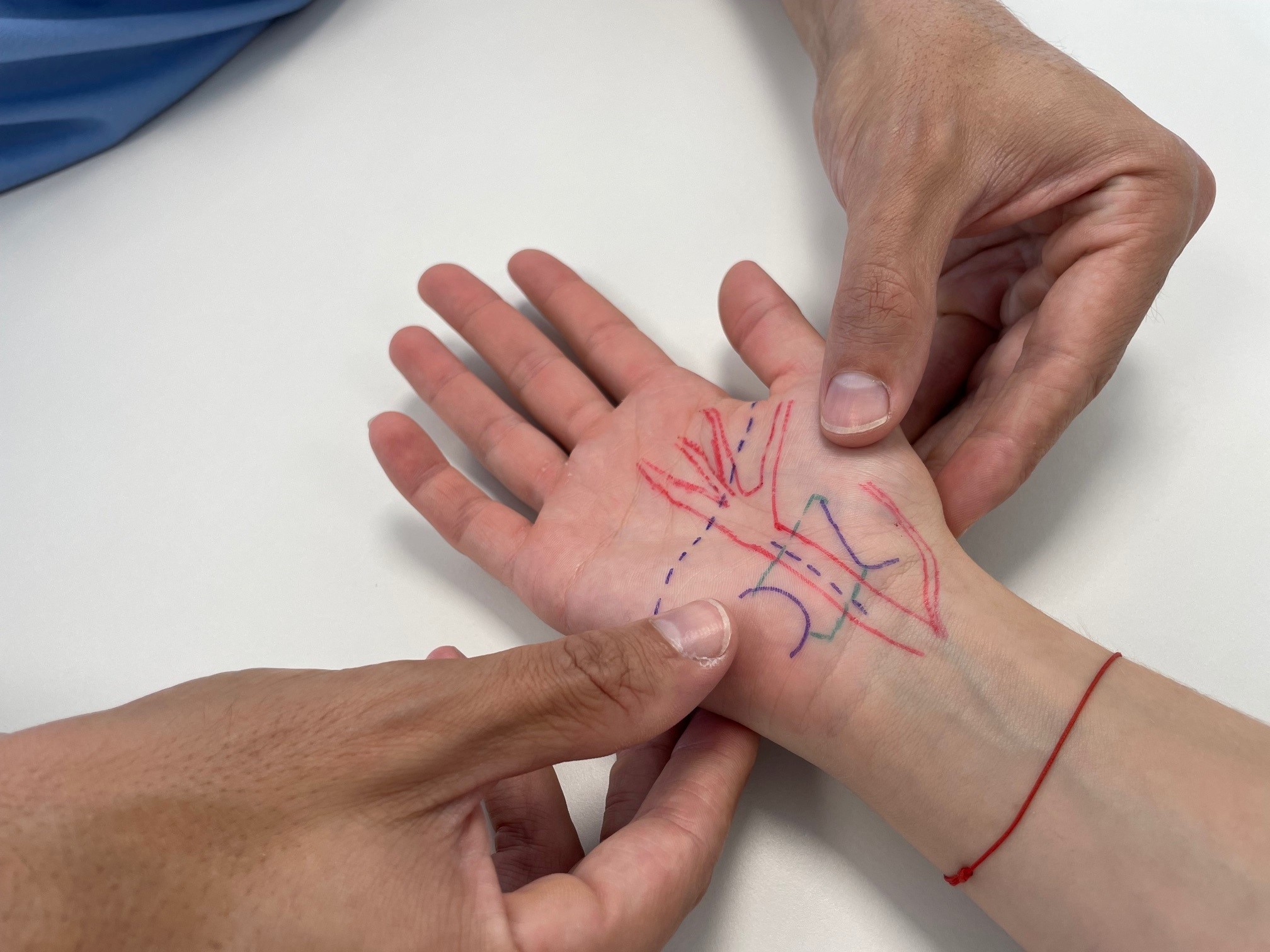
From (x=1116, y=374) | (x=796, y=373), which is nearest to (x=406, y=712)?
(x=796, y=373)

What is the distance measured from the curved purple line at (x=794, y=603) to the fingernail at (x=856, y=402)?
0.29 metres

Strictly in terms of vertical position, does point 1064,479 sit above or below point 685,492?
below

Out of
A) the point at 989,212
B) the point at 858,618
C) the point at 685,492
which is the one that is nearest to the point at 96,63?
the point at 685,492

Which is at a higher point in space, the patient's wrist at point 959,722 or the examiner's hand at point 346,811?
the examiner's hand at point 346,811

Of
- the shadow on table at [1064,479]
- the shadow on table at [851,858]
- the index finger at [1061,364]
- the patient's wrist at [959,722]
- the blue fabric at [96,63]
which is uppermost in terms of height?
the blue fabric at [96,63]

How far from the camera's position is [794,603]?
58.0 inches

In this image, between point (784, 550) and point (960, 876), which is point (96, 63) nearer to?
point (784, 550)

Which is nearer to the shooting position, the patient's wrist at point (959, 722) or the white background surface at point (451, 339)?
the patient's wrist at point (959, 722)

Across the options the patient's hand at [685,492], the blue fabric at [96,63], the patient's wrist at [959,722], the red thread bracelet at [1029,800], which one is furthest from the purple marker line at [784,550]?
the blue fabric at [96,63]

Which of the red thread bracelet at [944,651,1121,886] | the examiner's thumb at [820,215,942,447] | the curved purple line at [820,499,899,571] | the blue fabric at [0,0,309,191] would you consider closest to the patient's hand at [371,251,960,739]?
the curved purple line at [820,499,899,571]

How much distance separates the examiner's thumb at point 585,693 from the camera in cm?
114

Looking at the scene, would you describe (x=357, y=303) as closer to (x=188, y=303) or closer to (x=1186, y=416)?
(x=188, y=303)

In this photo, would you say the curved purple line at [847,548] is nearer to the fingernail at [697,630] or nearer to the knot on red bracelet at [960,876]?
the fingernail at [697,630]

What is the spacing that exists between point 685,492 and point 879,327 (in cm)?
48
